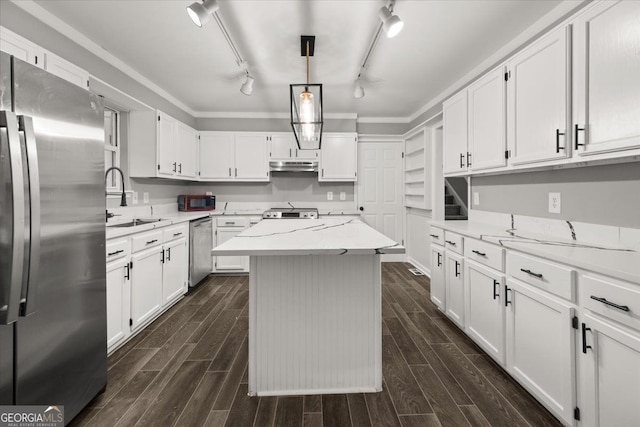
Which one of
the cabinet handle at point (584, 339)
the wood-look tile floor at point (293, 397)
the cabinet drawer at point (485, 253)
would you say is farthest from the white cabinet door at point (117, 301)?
the cabinet handle at point (584, 339)

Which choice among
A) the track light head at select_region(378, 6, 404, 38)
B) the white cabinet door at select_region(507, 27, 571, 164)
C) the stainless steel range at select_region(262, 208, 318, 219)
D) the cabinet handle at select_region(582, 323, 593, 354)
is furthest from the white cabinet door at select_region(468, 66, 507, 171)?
the stainless steel range at select_region(262, 208, 318, 219)

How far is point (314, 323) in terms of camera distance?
5.80ft

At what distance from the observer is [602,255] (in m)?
1.45

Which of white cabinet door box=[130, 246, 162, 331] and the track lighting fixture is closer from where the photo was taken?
the track lighting fixture

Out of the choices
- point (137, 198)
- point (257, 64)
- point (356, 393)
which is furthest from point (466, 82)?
point (137, 198)

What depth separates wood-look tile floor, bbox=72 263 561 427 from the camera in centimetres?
158

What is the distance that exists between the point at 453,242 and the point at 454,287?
409 mm

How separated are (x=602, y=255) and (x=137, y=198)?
4.28 m

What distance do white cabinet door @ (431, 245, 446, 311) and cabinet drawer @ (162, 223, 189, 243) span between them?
2845 mm

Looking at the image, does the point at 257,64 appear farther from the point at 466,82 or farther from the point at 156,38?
the point at 466,82

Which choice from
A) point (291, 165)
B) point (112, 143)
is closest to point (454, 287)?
point (291, 165)

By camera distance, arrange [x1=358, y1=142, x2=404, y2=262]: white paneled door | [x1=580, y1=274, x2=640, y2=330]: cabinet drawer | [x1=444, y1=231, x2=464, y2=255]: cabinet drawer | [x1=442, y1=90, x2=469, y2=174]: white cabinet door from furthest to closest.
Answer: [x1=358, y1=142, x2=404, y2=262]: white paneled door < [x1=442, y1=90, x2=469, y2=174]: white cabinet door < [x1=444, y1=231, x2=464, y2=255]: cabinet drawer < [x1=580, y1=274, x2=640, y2=330]: cabinet drawer

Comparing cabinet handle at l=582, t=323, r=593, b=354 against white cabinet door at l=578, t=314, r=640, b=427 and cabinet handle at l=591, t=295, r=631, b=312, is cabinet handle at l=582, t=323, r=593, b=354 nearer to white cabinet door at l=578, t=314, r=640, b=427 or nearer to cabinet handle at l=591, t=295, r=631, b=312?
white cabinet door at l=578, t=314, r=640, b=427

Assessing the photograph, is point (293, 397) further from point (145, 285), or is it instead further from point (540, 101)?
point (540, 101)
